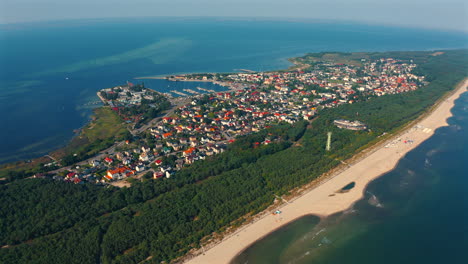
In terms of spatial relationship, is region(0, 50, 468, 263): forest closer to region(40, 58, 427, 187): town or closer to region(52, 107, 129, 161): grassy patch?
region(40, 58, 427, 187): town

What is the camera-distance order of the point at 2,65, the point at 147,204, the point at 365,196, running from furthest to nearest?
the point at 2,65 < the point at 365,196 < the point at 147,204

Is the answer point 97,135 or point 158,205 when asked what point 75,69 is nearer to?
point 97,135

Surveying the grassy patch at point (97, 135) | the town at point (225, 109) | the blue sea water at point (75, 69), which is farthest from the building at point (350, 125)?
the blue sea water at point (75, 69)

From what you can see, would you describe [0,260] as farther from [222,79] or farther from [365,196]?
[222,79]

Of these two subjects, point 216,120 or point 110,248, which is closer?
point 110,248

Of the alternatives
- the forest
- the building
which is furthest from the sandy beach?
the building

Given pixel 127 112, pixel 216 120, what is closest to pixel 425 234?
pixel 216 120
